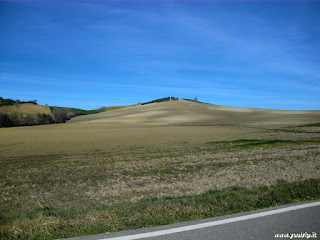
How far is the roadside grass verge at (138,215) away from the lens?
517 centimetres

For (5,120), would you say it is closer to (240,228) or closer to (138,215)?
(138,215)

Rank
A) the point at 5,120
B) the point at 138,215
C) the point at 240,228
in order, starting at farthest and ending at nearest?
the point at 5,120 → the point at 138,215 → the point at 240,228

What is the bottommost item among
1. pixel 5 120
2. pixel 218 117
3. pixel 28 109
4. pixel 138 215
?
pixel 138 215

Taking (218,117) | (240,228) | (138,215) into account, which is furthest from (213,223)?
(218,117)

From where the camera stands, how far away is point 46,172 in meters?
14.5

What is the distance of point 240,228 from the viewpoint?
16.2ft

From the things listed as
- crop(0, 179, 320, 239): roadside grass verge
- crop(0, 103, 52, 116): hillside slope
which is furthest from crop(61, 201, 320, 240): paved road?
crop(0, 103, 52, 116): hillside slope

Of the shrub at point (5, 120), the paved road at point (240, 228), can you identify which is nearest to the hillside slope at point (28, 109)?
the shrub at point (5, 120)

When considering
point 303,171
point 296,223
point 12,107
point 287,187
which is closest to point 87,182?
point 287,187

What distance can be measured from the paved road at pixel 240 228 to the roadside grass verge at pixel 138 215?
1.41ft

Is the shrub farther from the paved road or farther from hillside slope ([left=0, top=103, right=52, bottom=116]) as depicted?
the paved road

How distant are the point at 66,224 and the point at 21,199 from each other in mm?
4899

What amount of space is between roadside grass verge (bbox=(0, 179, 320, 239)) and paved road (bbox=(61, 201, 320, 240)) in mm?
430

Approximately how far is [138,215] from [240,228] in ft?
7.44
